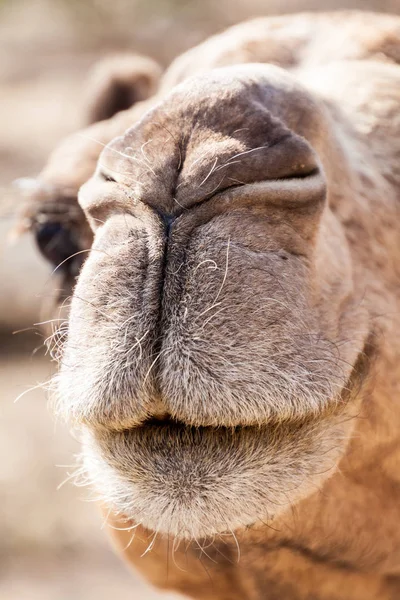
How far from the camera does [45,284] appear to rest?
10.5 ft

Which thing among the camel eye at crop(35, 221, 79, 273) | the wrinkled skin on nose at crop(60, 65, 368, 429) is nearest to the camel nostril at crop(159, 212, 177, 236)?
the wrinkled skin on nose at crop(60, 65, 368, 429)

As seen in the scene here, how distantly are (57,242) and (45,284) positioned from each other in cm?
36

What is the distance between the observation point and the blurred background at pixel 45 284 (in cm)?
600

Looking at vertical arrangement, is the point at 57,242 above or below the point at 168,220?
below

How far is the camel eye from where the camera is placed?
3.48 metres

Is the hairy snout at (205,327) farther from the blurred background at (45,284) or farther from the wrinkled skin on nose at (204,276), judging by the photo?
the blurred background at (45,284)

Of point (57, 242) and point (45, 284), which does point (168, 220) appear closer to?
point (45, 284)

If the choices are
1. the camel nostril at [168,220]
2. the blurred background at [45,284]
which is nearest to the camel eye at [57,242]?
the blurred background at [45,284]

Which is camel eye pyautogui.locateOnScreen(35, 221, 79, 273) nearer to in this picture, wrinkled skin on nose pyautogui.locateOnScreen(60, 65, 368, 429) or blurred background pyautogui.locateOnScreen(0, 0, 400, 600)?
blurred background pyautogui.locateOnScreen(0, 0, 400, 600)

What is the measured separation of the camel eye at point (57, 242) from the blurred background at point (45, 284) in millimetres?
224

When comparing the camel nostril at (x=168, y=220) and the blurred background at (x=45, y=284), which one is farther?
the blurred background at (x=45, y=284)

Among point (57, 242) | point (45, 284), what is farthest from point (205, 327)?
point (57, 242)

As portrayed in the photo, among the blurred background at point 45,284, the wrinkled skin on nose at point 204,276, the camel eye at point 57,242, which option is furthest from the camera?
the blurred background at point 45,284

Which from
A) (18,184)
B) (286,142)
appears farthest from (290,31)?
(286,142)
